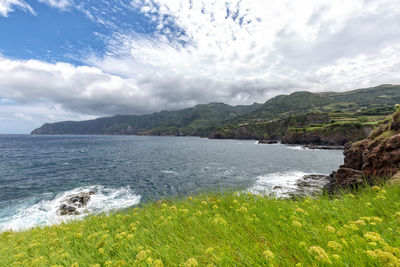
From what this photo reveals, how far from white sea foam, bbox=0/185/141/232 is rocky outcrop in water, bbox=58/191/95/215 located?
19.9 inches

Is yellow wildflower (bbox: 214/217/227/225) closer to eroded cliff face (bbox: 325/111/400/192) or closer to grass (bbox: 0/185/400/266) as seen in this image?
grass (bbox: 0/185/400/266)

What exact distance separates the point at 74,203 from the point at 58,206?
164 centimetres

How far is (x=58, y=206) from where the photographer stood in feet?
69.1

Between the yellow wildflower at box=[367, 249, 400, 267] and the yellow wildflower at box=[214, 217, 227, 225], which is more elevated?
the yellow wildflower at box=[367, 249, 400, 267]

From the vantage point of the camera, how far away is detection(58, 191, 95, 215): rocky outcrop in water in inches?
775

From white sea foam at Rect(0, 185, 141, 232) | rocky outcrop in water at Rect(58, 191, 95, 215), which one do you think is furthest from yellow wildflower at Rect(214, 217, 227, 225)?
rocky outcrop in water at Rect(58, 191, 95, 215)

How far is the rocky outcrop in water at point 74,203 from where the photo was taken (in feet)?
64.6

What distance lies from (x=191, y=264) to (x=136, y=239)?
7.80 ft

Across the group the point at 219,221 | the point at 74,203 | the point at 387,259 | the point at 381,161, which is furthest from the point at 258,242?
the point at 74,203

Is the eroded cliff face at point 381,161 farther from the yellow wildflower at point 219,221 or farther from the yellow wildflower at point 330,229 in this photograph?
the yellow wildflower at point 219,221

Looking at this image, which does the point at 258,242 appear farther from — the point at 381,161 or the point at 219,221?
the point at 381,161

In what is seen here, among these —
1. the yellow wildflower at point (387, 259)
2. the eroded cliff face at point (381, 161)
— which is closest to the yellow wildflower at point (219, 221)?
the yellow wildflower at point (387, 259)

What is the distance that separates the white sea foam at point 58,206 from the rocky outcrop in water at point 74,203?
0.51 metres

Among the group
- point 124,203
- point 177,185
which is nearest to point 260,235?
point 124,203
